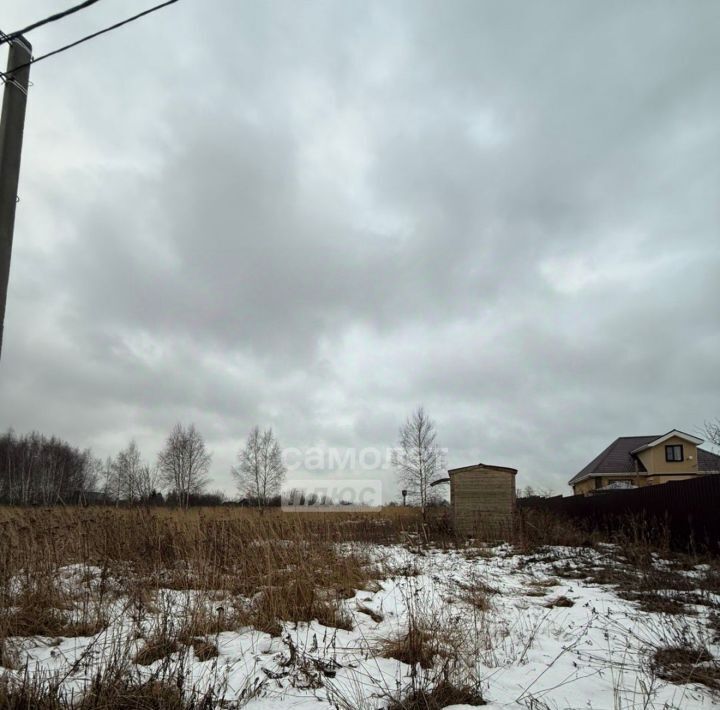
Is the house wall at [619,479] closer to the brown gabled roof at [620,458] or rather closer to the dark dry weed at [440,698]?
the brown gabled roof at [620,458]

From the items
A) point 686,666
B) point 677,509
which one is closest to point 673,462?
point 677,509

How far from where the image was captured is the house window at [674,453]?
33.9 metres

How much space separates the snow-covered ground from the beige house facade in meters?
29.4

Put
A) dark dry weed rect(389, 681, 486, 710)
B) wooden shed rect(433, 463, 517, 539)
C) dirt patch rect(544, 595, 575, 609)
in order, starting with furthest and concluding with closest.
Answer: wooden shed rect(433, 463, 517, 539) → dirt patch rect(544, 595, 575, 609) → dark dry weed rect(389, 681, 486, 710)

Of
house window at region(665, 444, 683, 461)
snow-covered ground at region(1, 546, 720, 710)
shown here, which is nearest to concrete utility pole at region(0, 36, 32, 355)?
snow-covered ground at region(1, 546, 720, 710)

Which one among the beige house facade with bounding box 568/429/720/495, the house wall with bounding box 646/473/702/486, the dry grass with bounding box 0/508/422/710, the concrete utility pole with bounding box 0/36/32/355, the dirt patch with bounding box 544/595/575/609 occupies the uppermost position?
the concrete utility pole with bounding box 0/36/32/355

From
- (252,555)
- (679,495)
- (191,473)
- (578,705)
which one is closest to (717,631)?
(578,705)

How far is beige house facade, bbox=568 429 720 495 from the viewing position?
33.7m

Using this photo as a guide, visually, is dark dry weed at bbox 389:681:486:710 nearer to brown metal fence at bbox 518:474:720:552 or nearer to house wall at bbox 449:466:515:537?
brown metal fence at bbox 518:474:720:552

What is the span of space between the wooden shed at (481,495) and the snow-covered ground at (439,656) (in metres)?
10.6

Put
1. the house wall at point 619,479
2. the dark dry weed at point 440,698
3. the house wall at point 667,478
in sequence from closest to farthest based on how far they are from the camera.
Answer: the dark dry weed at point 440,698 → the house wall at point 667,478 → the house wall at point 619,479

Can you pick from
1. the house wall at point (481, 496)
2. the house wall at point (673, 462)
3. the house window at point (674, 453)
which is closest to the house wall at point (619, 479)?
the house wall at point (673, 462)

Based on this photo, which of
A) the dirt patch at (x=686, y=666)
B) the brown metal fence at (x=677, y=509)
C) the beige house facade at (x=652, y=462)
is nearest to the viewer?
the dirt patch at (x=686, y=666)

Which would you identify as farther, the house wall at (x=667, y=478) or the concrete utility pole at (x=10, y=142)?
the house wall at (x=667, y=478)
